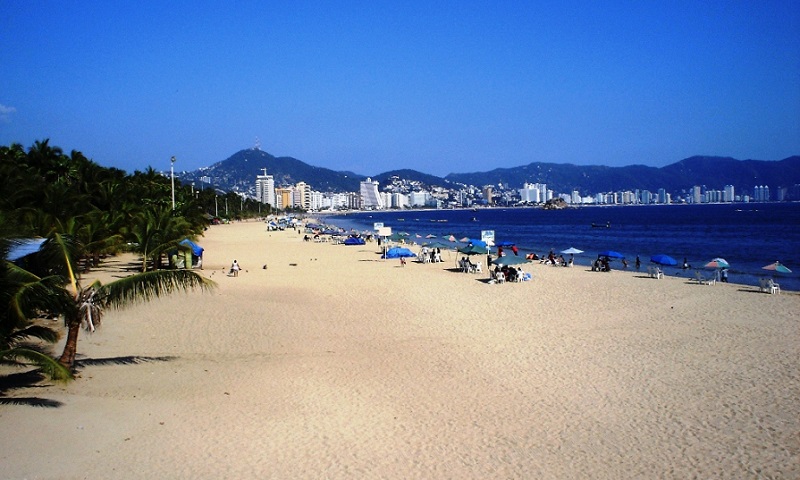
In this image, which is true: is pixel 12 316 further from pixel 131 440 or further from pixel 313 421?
pixel 313 421

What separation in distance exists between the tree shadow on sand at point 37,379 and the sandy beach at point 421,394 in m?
0.08

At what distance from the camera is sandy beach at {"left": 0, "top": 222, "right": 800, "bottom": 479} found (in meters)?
6.54

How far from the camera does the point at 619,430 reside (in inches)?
298

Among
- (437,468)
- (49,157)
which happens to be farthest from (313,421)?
(49,157)

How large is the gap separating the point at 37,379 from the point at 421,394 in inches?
227

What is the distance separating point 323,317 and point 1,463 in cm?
906

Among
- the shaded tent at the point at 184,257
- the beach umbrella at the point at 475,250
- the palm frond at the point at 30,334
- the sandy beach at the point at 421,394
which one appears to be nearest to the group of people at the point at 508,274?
the beach umbrella at the point at 475,250

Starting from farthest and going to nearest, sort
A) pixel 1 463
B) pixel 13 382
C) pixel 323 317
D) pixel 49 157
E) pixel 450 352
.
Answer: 1. pixel 49 157
2. pixel 323 317
3. pixel 450 352
4. pixel 13 382
5. pixel 1 463

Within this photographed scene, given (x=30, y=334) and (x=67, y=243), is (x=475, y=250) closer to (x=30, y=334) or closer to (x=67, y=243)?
(x=67, y=243)

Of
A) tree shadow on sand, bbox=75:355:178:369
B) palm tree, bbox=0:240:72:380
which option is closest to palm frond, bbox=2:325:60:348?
palm tree, bbox=0:240:72:380

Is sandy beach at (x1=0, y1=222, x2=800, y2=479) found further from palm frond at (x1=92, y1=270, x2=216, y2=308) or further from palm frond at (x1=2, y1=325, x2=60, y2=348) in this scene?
palm frond at (x1=92, y1=270, x2=216, y2=308)

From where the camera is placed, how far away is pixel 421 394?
8922 mm

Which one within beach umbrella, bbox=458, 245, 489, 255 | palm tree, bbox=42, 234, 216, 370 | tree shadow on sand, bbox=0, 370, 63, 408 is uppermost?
palm tree, bbox=42, 234, 216, 370

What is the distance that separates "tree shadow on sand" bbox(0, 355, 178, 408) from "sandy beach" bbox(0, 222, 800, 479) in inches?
3.3
